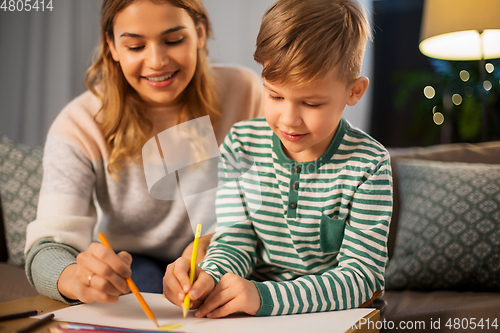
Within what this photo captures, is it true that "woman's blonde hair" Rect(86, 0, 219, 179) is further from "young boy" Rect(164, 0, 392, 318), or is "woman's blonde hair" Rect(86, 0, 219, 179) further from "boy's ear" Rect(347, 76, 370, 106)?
"boy's ear" Rect(347, 76, 370, 106)

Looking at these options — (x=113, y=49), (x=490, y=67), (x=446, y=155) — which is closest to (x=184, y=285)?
(x=113, y=49)

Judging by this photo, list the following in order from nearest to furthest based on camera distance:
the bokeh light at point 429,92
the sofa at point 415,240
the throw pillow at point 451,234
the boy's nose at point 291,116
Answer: the boy's nose at point 291,116, the sofa at point 415,240, the throw pillow at point 451,234, the bokeh light at point 429,92

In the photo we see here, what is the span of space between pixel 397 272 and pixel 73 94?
1.06 m

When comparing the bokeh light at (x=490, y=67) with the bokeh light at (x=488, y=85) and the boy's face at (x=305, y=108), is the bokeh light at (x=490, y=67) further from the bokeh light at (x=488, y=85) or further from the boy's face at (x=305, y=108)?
the boy's face at (x=305, y=108)

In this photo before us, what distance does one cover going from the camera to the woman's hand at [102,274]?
553 mm

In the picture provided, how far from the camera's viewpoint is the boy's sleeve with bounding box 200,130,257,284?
2.34 ft

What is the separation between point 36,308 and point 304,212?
448 mm

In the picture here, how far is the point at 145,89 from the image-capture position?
86 cm

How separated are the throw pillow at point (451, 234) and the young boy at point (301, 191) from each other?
497mm

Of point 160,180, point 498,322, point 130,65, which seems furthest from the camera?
point 498,322

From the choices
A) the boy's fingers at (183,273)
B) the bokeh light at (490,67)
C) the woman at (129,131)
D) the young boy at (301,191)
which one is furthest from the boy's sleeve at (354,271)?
the bokeh light at (490,67)

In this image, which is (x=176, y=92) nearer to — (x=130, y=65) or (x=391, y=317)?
(x=130, y=65)

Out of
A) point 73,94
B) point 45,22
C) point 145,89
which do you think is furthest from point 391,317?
point 45,22

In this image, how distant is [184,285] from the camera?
56 centimetres
